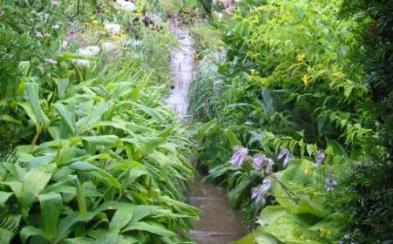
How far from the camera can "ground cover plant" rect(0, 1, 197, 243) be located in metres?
3.00

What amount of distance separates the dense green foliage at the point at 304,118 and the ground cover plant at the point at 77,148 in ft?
1.84

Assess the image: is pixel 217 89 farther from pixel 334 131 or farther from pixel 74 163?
pixel 74 163

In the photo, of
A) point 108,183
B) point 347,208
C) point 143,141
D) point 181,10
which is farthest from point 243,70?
point 181,10

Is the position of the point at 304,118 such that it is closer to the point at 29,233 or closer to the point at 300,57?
the point at 300,57

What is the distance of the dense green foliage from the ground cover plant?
56 cm

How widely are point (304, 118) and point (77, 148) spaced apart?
89.4 inches

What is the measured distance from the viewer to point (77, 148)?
3484 millimetres

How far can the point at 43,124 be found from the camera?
3.67 m

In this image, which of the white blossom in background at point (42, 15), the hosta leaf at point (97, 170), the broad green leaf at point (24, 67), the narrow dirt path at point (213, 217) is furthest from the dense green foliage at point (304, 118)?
the white blossom in background at point (42, 15)

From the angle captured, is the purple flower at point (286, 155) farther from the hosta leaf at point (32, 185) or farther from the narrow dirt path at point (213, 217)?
the hosta leaf at point (32, 185)

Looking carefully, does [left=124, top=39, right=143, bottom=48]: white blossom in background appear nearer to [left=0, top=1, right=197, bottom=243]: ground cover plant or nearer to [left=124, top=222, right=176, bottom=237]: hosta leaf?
[left=0, top=1, right=197, bottom=243]: ground cover plant

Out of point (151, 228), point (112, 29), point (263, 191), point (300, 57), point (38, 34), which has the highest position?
point (38, 34)

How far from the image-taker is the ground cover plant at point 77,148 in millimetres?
2996

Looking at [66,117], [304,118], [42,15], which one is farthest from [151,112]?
[304,118]
